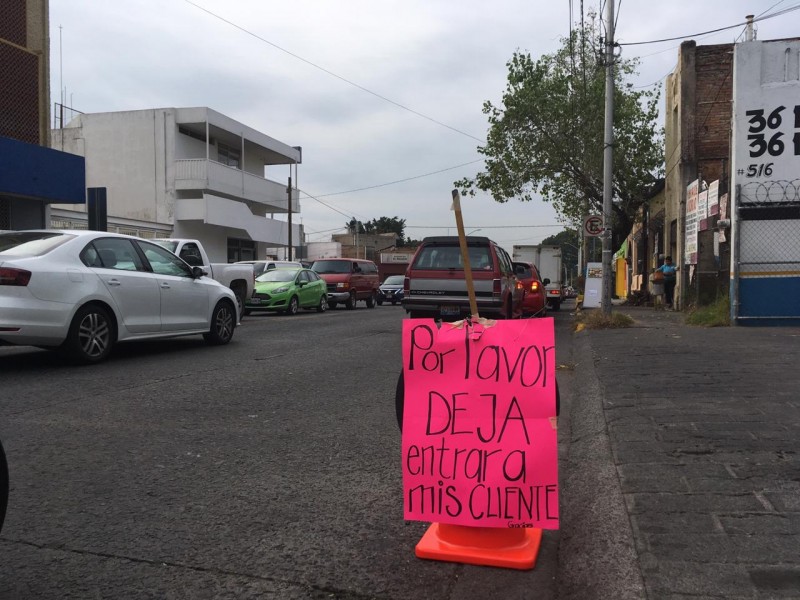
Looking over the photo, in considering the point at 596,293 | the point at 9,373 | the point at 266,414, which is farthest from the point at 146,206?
the point at 266,414

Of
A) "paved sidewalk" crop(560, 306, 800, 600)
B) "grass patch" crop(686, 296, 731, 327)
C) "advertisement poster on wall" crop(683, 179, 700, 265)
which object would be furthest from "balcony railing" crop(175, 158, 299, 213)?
"paved sidewalk" crop(560, 306, 800, 600)

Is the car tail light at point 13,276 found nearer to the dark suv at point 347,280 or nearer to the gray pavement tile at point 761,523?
the gray pavement tile at point 761,523

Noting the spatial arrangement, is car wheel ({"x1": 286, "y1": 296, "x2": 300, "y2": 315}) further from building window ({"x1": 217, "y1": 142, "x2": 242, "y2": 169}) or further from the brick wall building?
building window ({"x1": 217, "y1": 142, "x2": 242, "y2": 169})

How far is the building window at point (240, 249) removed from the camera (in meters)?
37.7

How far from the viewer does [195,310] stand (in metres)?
9.94

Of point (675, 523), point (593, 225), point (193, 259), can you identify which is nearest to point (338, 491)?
point (675, 523)

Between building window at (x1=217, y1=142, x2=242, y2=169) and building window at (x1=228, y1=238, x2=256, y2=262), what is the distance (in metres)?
4.01

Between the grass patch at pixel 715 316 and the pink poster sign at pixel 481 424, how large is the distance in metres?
10.8

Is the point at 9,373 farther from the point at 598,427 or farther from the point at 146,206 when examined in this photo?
the point at 146,206

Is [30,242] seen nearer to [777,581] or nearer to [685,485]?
[685,485]

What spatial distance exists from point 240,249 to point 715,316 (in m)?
29.7

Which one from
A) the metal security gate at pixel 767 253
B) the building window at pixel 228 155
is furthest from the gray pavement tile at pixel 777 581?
the building window at pixel 228 155

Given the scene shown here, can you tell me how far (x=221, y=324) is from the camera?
10.5 metres

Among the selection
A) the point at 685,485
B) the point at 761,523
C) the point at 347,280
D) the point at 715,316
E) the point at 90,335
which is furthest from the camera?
the point at 347,280
